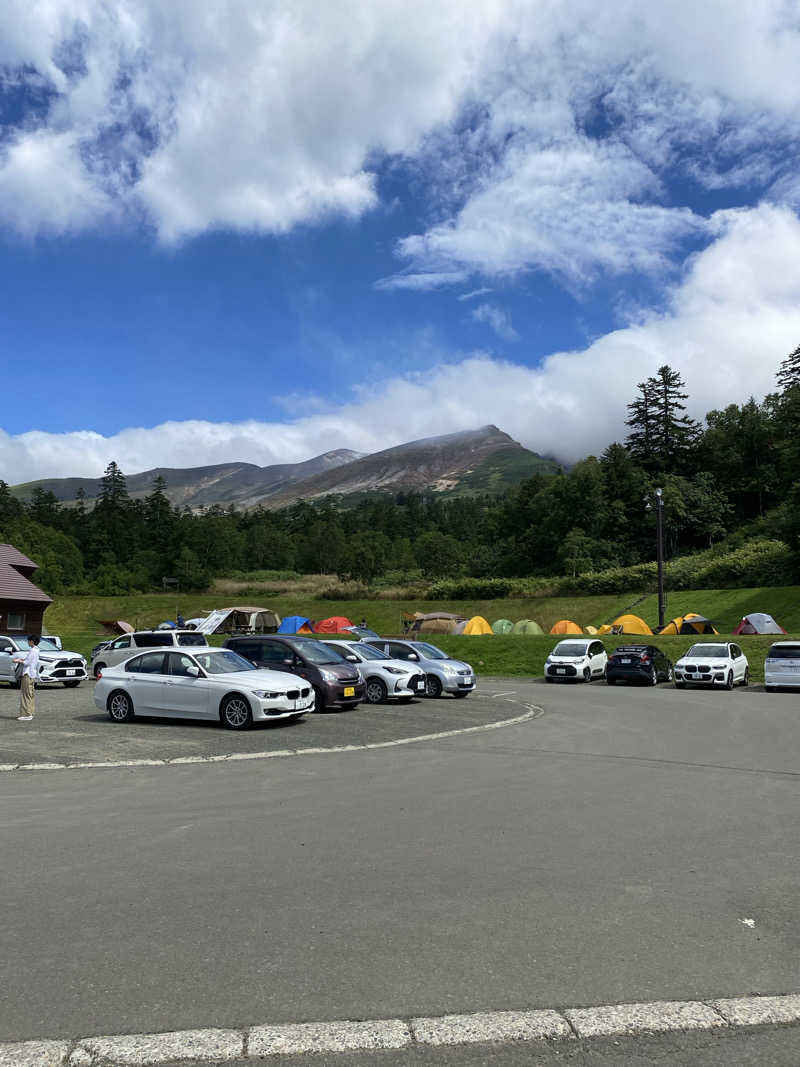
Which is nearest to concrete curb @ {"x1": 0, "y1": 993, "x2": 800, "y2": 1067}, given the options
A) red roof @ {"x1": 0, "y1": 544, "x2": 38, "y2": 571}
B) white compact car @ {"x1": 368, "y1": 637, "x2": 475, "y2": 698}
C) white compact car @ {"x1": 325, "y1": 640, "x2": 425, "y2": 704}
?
white compact car @ {"x1": 325, "y1": 640, "x2": 425, "y2": 704}

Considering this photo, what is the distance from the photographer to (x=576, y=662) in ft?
95.7

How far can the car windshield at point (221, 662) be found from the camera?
15742 mm

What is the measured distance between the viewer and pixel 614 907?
211 inches

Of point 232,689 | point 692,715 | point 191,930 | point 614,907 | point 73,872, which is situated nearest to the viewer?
point 191,930

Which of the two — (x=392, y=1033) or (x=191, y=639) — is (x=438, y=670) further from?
(x=392, y=1033)

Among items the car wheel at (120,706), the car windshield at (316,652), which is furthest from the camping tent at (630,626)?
the car wheel at (120,706)

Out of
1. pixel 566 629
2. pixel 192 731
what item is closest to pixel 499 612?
pixel 566 629

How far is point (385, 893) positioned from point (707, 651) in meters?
24.2

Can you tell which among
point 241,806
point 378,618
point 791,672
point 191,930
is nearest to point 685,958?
point 191,930

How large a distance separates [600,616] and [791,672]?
33.8m

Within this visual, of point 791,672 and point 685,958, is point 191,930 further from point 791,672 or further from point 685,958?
point 791,672

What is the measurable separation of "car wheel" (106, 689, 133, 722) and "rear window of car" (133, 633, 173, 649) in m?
11.6

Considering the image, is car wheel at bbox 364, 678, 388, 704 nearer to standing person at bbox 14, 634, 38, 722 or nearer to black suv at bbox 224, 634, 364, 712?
black suv at bbox 224, 634, 364, 712

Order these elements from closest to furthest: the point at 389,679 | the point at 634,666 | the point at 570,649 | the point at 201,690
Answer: the point at 201,690 → the point at 389,679 → the point at 634,666 → the point at 570,649
